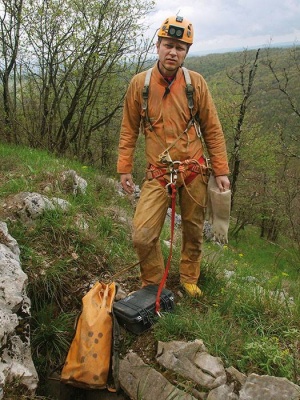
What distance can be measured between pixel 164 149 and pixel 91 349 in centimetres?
187

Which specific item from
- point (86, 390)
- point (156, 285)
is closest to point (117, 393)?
point (86, 390)

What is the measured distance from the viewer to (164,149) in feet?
12.1

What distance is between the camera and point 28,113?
1146 centimetres

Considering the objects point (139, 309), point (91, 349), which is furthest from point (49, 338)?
point (139, 309)

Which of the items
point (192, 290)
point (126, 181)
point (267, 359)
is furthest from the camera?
point (192, 290)

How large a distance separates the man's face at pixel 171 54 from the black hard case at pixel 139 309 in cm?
211

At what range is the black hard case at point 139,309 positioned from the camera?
3457 mm

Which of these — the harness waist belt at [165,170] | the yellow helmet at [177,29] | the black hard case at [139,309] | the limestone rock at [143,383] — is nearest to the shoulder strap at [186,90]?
the yellow helmet at [177,29]

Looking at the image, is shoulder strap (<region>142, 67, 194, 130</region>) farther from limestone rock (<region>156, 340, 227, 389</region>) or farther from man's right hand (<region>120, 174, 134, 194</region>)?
limestone rock (<region>156, 340, 227, 389</region>)

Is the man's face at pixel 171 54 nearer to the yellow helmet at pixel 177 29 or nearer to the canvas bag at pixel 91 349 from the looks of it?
the yellow helmet at pixel 177 29

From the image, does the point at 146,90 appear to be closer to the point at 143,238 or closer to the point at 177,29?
the point at 177,29

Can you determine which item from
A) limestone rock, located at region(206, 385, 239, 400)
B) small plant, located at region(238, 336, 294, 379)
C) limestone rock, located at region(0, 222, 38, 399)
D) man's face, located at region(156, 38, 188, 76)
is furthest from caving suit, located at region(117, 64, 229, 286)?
limestone rock, located at region(206, 385, 239, 400)

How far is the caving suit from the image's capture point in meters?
3.61

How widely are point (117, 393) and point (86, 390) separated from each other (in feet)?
1.35
